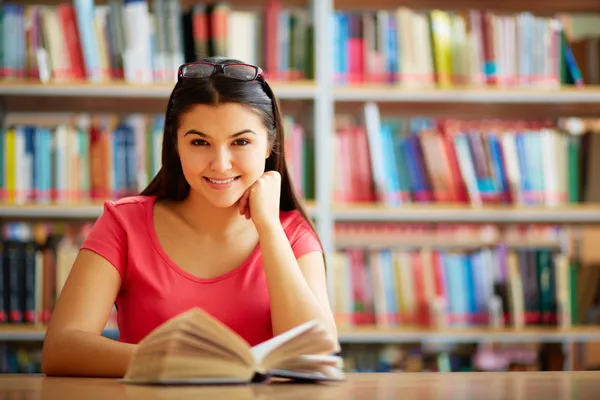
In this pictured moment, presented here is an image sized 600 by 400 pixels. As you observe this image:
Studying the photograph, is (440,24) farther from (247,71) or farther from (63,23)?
(247,71)

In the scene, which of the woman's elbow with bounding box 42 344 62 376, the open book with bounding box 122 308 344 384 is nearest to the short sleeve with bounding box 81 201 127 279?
the woman's elbow with bounding box 42 344 62 376

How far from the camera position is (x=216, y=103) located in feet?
5.05

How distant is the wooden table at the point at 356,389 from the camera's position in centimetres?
94

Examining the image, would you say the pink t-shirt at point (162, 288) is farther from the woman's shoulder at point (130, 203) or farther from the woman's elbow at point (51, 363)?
the woman's elbow at point (51, 363)

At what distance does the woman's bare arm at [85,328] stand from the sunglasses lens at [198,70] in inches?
14.7

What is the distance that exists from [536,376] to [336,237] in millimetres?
1792

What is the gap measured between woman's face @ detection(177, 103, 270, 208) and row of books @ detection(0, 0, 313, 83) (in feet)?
4.15

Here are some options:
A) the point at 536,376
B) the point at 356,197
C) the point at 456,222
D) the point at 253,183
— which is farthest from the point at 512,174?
the point at 536,376

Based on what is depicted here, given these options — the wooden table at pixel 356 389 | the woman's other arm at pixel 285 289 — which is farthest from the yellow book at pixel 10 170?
the wooden table at pixel 356 389

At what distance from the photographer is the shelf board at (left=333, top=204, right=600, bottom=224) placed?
9.11 ft

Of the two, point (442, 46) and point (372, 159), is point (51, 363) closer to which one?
point (372, 159)

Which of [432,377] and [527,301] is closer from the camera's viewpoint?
[432,377]

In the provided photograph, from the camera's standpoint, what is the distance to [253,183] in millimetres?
1587

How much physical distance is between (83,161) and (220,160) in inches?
54.6
